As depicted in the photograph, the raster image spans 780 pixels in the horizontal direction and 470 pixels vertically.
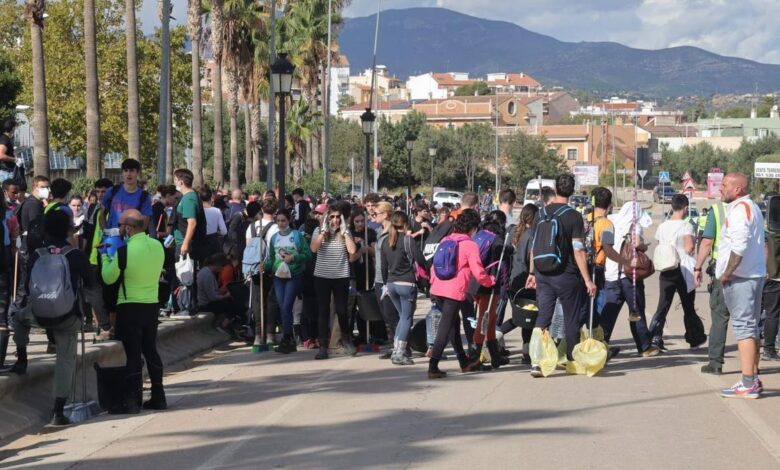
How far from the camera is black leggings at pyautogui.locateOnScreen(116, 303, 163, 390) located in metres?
10.2

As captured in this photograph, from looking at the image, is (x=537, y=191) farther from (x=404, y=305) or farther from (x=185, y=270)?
(x=404, y=305)

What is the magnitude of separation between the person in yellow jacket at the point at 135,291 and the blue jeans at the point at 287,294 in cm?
403

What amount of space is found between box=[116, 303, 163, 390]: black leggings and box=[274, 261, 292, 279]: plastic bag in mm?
3860

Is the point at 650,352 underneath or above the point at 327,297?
underneath

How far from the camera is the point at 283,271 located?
46.7 ft

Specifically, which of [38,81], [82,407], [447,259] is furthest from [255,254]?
[38,81]

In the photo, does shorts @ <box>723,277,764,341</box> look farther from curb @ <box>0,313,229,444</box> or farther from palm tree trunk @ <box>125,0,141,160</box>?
palm tree trunk @ <box>125,0,141,160</box>

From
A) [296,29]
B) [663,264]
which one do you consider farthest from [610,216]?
[296,29]

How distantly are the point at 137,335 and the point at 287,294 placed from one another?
424 cm

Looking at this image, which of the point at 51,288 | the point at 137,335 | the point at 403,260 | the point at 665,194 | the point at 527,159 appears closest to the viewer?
the point at 51,288

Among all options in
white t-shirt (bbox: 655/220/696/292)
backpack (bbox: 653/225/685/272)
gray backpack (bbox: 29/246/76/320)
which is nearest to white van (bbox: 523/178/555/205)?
white t-shirt (bbox: 655/220/696/292)

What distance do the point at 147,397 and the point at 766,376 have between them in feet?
21.7

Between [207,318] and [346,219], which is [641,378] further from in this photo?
[207,318]

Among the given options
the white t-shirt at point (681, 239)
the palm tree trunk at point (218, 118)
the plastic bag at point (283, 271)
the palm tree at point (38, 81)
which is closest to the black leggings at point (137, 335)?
the plastic bag at point (283, 271)
